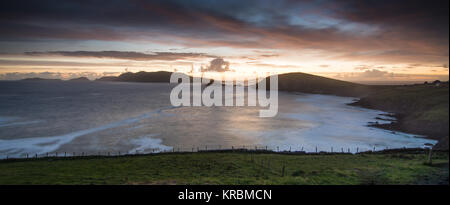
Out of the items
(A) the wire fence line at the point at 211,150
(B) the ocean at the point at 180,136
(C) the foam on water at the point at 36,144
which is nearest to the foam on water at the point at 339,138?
(B) the ocean at the point at 180,136

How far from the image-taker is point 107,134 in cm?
5306

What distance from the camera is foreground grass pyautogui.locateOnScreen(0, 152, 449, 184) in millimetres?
21969

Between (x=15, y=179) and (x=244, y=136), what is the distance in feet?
130

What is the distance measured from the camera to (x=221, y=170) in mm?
28328

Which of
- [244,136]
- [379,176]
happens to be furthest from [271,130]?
[379,176]

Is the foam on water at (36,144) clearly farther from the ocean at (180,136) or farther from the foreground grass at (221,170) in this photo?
the foreground grass at (221,170)

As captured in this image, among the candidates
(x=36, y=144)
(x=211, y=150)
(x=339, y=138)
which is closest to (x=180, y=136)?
(x=211, y=150)

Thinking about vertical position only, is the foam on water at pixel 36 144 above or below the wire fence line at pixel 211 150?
above

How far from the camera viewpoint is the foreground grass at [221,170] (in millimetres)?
21969

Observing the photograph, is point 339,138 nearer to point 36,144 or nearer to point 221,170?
point 221,170

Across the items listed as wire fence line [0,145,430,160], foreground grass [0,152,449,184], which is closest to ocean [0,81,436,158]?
wire fence line [0,145,430,160]
